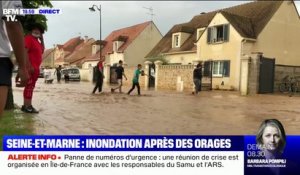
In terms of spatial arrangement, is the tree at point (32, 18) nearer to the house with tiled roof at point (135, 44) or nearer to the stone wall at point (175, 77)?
the stone wall at point (175, 77)

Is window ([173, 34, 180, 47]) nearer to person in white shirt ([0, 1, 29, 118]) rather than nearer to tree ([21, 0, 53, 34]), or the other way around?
tree ([21, 0, 53, 34])

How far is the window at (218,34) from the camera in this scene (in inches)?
1082

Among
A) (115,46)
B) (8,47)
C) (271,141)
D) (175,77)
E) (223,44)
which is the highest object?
(115,46)

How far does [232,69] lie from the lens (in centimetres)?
2641

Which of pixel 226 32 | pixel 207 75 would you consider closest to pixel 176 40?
pixel 226 32

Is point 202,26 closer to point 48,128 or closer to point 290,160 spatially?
point 48,128

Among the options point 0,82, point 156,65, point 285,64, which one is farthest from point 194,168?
point 156,65

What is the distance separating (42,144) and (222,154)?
5.32 feet

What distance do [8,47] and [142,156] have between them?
147cm

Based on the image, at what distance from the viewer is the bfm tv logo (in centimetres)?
282

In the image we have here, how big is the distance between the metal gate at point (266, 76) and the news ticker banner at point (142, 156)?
17.3 m

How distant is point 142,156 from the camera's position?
362cm

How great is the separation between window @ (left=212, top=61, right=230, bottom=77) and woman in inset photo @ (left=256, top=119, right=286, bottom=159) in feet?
75.7

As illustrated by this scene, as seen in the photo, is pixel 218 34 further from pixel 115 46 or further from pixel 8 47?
pixel 8 47
